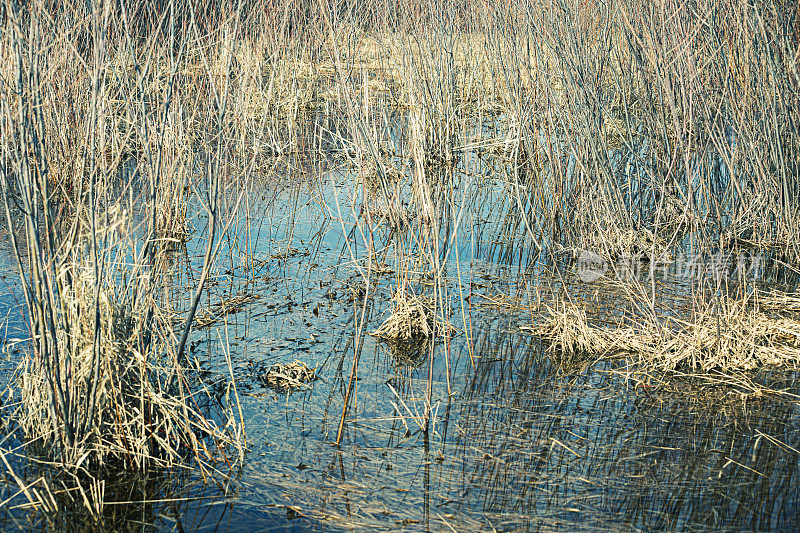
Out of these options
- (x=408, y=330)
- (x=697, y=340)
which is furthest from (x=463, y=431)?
(x=697, y=340)

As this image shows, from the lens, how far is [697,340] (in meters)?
2.85

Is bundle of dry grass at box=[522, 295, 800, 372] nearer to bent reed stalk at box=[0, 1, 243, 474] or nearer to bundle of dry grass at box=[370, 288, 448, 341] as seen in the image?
bundle of dry grass at box=[370, 288, 448, 341]

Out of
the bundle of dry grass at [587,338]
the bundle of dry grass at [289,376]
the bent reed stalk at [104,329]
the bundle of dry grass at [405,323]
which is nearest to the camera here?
the bent reed stalk at [104,329]

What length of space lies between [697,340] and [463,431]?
111 cm

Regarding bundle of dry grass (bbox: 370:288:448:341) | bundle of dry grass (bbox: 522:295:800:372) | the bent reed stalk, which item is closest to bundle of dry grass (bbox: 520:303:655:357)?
bundle of dry grass (bbox: 522:295:800:372)

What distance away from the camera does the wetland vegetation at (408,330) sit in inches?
77.0

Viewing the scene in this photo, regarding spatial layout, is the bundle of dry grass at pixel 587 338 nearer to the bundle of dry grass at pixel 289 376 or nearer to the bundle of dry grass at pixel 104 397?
the bundle of dry grass at pixel 289 376

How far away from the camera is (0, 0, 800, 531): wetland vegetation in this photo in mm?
1956

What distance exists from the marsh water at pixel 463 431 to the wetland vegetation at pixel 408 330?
1 cm

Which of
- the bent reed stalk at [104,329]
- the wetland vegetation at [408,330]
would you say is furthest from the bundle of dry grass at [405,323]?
the bent reed stalk at [104,329]

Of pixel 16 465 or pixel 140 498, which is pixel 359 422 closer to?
pixel 140 498

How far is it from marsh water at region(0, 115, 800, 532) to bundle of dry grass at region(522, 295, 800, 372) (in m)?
0.08

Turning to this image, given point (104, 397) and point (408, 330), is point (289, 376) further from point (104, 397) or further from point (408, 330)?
point (104, 397)

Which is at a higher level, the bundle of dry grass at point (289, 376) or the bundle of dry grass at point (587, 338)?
the bundle of dry grass at point (587, 338)
